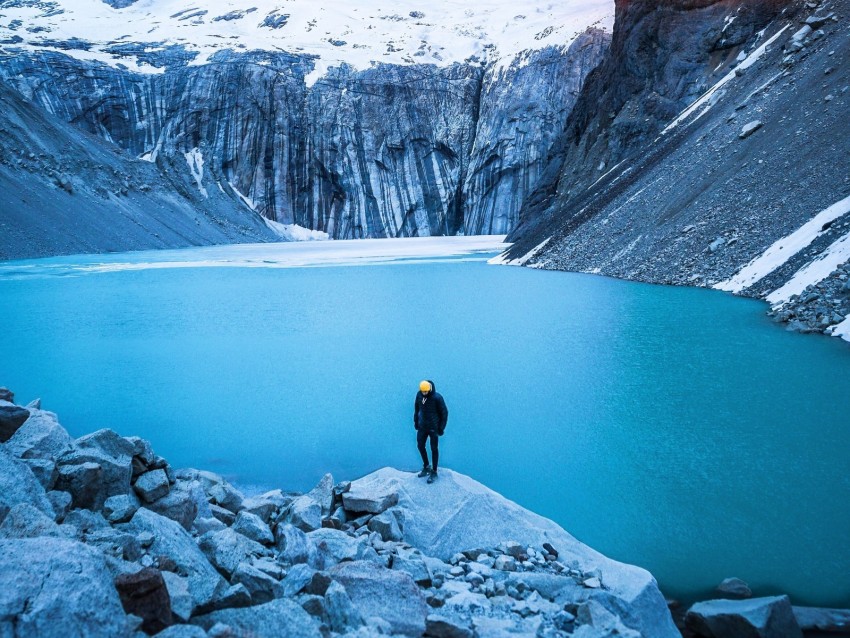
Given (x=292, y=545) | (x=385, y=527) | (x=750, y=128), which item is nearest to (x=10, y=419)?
(x=292, y=545)

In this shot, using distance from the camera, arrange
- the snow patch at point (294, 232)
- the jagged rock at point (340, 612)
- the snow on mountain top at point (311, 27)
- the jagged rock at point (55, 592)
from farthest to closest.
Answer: the snow on mountain top at point (311, 27) → the snow patch at point (294, 232) → the jagged rock at point (340, 612) → the jagged rock at point (55, 592)

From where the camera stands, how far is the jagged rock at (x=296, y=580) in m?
3.62

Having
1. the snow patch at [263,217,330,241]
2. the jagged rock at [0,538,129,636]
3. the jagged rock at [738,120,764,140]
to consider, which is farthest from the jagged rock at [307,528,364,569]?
the snow patch at [263,217,330,241]

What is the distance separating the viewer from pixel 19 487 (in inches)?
163

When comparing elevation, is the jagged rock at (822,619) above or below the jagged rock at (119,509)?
below

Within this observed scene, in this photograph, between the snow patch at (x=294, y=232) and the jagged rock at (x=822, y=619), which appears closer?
the jagged rock at (x=822, y=619)

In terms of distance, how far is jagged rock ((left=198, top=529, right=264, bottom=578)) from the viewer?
4.04 metres

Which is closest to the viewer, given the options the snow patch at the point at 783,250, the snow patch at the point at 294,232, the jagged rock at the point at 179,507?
the jagged rock at the point at 179,507

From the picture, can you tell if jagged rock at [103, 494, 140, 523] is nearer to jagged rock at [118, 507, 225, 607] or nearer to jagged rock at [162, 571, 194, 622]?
jagged rock at [118, 507, 225, 607]

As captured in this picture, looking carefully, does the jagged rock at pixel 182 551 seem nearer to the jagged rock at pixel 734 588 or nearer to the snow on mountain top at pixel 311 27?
the jagged rock at pixel 734 588

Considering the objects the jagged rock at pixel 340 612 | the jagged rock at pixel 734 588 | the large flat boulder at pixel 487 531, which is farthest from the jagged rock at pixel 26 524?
the jagged rock at pixel 734 588

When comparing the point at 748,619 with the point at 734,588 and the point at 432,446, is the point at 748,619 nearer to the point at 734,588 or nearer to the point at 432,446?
the point at 734,588

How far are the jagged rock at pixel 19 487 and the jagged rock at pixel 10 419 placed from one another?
1191 mm

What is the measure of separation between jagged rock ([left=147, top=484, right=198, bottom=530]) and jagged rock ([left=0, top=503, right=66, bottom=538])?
1.26 metres
